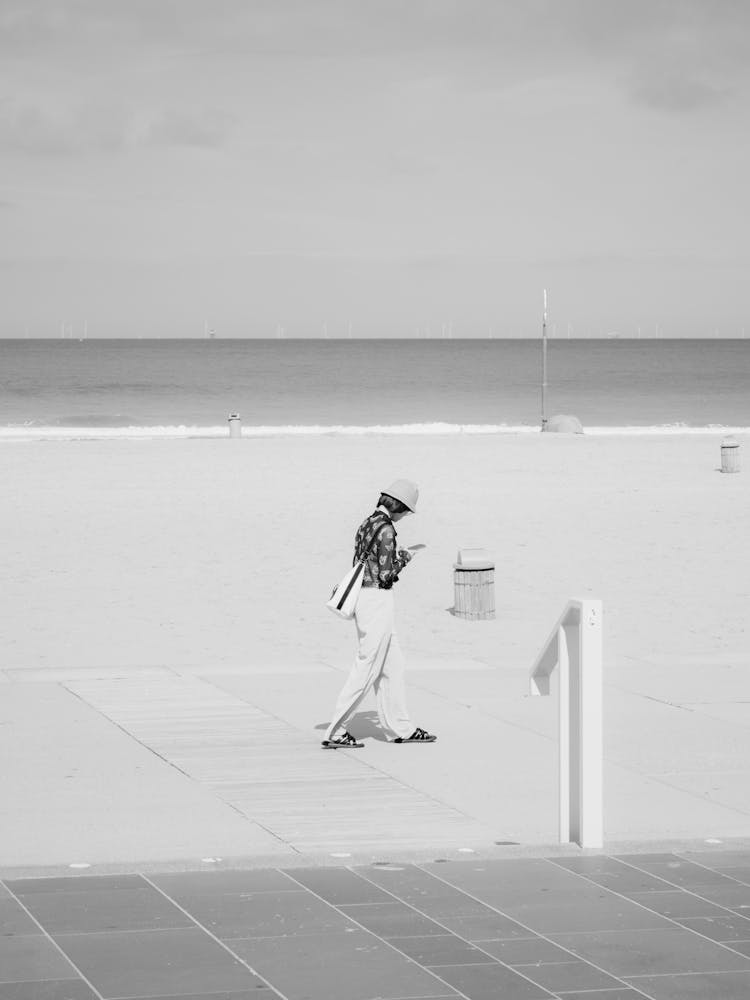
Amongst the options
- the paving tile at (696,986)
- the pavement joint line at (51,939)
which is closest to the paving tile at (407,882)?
the paving tile at (696,986)

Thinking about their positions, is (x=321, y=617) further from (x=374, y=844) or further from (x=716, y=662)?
(x=374, y=844)

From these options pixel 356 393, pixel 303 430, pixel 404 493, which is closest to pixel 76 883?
pixel 404 493

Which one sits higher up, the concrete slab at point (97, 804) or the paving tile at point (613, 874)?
the concrete slab at point (97, 804)

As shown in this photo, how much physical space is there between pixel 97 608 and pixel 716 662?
549cm

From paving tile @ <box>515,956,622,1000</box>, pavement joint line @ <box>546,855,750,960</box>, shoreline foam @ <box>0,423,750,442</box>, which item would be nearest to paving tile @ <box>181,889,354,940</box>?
paving tile @ <box>515,956,622,1000</box>

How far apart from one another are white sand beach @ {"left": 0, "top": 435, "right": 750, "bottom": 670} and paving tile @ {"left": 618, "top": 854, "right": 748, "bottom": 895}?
5.23 meters

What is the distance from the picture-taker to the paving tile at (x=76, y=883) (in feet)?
19.2

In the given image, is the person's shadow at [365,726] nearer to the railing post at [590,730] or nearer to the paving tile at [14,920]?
the railing post at [590,730]

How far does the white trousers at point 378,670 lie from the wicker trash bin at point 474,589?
16.0 ft

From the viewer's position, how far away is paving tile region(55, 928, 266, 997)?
4797 millimetres

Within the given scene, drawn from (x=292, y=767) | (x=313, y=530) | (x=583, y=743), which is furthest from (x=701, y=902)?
(x=313, y=530)

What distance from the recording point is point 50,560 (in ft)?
55.4

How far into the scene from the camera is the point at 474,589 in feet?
45.3

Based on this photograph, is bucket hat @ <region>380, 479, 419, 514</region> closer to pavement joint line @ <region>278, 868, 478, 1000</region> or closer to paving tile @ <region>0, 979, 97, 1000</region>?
pavement joint line @ <region>278, 868, 478, 1000</region>
